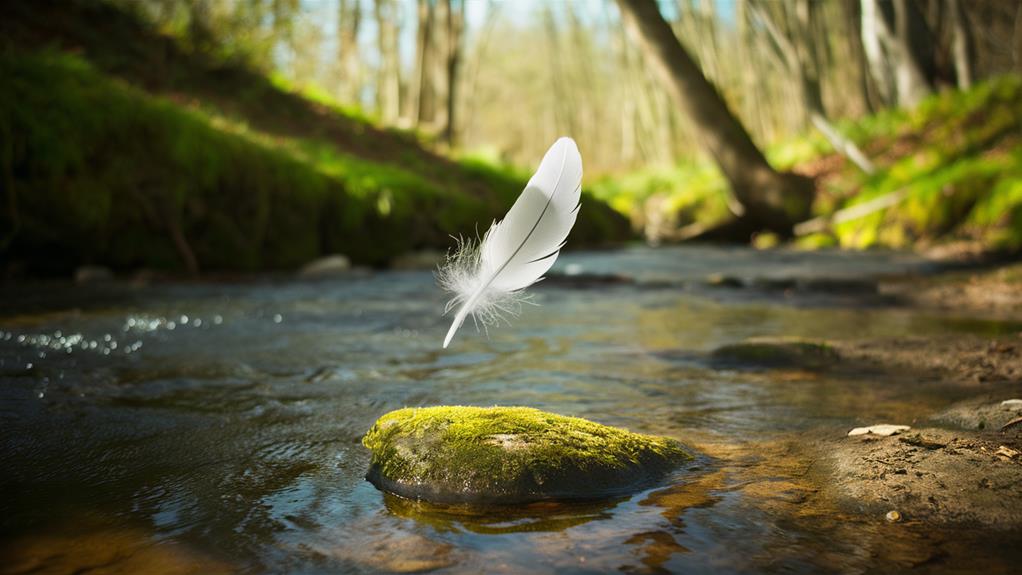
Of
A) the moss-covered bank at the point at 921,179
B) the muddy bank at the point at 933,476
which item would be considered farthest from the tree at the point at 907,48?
the muddy bank at the point at 933,476

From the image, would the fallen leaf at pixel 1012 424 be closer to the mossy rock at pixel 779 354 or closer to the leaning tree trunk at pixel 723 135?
the mossy rock at pixel 779 354

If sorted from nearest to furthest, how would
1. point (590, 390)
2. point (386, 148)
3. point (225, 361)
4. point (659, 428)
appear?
point (659, 428) < point (590, 390) < point (225, 361) < point (386, 148)

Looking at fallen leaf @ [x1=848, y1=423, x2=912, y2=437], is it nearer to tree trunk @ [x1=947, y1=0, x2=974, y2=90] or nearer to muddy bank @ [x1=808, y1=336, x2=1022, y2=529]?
muddy bank @ [x1=808, y1=336, x2=1022, y2=529]

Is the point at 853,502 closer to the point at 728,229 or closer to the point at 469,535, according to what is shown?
the point at 469,535

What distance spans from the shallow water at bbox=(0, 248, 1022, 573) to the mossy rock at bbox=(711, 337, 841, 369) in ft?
0.85

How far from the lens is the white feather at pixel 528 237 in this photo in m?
3.51

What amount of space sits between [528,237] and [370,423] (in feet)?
3.96

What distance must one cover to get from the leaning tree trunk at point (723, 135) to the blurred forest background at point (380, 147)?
0.15ft

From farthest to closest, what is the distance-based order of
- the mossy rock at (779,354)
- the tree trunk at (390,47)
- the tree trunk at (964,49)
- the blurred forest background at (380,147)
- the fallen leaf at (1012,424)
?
the tree trunk at (390,47) < the tree trunk at (964,49) < the blurred forest background at (380,147) < the mossy rock at (779,354) < the fallen leaf at (1012,424)

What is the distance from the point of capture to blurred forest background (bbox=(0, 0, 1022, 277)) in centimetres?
905

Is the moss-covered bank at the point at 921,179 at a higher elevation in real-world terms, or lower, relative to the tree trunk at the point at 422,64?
lower

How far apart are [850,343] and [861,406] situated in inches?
63.2

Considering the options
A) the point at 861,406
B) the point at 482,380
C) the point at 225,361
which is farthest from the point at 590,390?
the point at 225,361

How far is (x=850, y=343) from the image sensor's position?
5.36m
